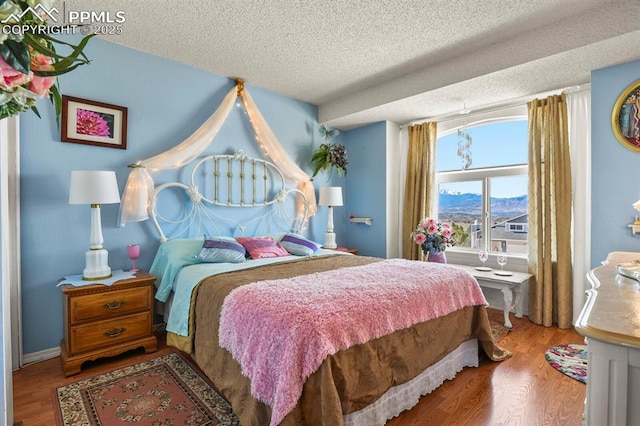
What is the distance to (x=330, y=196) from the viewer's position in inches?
169

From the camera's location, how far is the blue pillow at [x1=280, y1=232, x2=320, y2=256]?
354 cm

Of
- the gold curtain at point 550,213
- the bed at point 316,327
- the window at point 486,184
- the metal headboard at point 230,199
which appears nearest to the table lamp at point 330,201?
the metal headboard at point 230,199

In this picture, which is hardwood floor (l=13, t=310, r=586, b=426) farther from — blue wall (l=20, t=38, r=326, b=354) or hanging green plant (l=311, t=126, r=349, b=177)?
hanging green plant (l=311, t=126, r=349, b=177)

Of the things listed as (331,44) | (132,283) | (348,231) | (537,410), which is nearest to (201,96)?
(331,44)

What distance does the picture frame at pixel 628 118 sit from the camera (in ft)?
8.62

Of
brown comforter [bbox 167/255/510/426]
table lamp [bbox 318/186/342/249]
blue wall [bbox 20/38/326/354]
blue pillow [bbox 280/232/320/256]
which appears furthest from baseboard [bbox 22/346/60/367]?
table lamp [bbox 318/186/342/249]

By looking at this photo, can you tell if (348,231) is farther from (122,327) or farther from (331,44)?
(122,327)

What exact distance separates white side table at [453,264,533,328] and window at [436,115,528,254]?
2.06ft

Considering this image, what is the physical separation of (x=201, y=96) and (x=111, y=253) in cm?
190

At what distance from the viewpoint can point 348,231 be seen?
505cm

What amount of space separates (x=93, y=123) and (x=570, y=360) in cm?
458

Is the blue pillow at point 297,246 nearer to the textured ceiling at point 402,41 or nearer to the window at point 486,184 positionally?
the textured ceiling at point 402,41

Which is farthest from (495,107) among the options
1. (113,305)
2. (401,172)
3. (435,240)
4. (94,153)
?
(113,305)

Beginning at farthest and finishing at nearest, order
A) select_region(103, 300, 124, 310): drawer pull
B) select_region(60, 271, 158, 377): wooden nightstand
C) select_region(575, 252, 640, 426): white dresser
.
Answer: select_region(103, 300, 124, 310): drawer pull, select_region(60, 271, 158, 377): wooden nightstand, select_region(575, 252, 640, 426): white dresser
